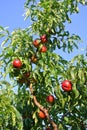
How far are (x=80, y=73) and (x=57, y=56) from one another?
0.50 m

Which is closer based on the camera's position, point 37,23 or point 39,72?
point 39,72

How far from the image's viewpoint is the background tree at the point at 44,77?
5.79m

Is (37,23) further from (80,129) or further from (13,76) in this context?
(80,129)

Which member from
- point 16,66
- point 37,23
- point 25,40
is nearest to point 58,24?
point 37,23

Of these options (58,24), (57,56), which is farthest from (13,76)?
(58,24)

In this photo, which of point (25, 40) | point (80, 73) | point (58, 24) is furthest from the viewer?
point (58, 24)

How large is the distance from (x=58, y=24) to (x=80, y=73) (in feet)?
4.03

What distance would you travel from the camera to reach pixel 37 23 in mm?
6469

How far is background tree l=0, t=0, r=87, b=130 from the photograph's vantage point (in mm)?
5793

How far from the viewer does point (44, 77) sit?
5.95 metres

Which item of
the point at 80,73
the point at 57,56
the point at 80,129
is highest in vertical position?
the point at 57,56

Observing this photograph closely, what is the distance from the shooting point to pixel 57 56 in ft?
19.6

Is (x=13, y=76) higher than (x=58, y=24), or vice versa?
(x=58, y=24)

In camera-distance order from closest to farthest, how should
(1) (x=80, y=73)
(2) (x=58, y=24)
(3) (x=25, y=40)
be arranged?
(1) (x=80, y=73), (3) (x=25, y=40), (2) (x=58, y=24)
